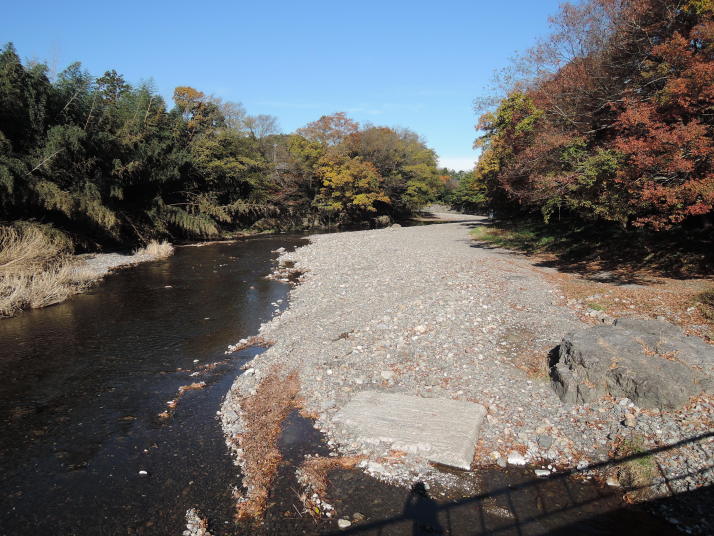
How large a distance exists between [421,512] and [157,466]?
12.1ft

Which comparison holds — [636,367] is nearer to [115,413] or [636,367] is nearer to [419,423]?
[419,423]

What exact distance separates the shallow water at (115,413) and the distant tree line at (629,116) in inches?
424

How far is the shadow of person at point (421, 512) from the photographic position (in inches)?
179

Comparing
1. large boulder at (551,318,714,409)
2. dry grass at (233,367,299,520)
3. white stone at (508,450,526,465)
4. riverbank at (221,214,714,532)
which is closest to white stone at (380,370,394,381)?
riverbank at (221,214,714,532)

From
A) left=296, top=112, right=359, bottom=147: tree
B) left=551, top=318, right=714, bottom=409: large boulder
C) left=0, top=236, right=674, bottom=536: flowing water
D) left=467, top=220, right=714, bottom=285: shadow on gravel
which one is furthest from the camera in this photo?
left=296, top=112, right=359, bottom=147: tree

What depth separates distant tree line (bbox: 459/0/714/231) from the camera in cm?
989

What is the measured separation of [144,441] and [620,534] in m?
6.46

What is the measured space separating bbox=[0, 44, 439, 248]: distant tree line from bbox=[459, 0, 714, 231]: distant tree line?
2229 centimetres

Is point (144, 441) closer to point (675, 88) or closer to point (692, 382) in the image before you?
point (692, 382)


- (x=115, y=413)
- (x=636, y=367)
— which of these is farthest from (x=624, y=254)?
(x=115, y=413)

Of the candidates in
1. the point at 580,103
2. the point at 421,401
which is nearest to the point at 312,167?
the point at 580,103

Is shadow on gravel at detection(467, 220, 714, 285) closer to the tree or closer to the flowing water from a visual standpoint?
the flowing water

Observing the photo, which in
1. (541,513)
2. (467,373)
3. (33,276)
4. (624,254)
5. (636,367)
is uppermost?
(33,276)

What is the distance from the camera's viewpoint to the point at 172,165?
2975 cm
